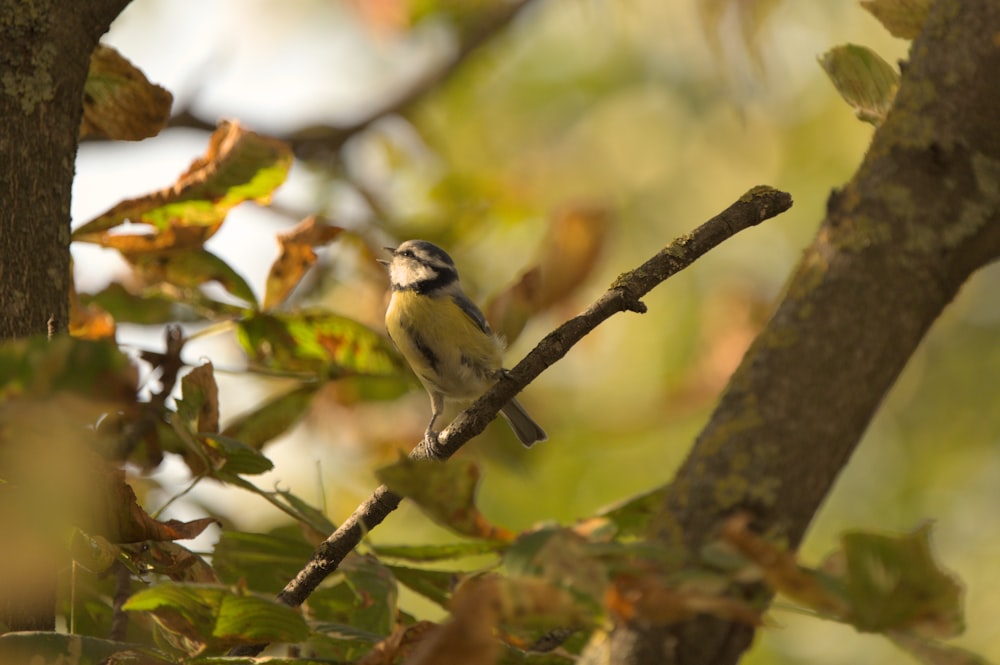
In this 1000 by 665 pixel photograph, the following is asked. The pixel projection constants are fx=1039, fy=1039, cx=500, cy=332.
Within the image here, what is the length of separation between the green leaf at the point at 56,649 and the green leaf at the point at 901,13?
5.19ft

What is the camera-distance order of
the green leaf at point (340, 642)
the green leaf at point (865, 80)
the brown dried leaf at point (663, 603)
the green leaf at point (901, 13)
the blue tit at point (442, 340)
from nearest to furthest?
the brown dried leaf at point (663, 603) → the green leaf at point (340, 642) → the green leaf at point (865, 80) → the green leaf at point (901, 13) → the blue tit at point (442, 340)

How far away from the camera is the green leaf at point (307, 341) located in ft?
7.82

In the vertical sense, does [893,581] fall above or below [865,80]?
below

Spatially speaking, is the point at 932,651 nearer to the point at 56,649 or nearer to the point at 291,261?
the point at 56,649

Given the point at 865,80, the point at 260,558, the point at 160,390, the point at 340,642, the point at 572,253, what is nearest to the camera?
the point at 340,642

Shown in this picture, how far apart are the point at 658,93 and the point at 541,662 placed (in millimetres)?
7236

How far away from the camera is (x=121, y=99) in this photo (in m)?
2.16

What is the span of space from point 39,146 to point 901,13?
153 cm

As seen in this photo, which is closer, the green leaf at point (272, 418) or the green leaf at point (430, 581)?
the green leaf at point (430, 581)

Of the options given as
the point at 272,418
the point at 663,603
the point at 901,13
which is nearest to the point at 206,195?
the point at 272,418

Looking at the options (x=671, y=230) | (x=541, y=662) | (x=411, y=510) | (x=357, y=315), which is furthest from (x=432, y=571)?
(x=671, y=230)

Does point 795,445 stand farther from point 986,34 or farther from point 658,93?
point 658,93

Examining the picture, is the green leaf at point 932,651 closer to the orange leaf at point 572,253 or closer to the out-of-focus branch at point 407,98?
the orange leaf at point 572,253

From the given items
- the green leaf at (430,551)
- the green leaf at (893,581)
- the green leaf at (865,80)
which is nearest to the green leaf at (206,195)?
the green leaf at (430,551)
